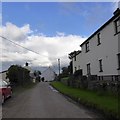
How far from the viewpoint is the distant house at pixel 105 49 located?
24.6 metres

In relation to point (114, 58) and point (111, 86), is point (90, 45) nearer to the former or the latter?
point (114, 58)

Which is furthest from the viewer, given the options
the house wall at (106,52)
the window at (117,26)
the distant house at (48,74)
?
the distant house at (48,74)

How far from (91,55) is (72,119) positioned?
24059 mm

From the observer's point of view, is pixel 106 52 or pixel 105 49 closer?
pixel 106 52

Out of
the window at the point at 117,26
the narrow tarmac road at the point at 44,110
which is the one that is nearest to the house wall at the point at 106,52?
the window at the point at 117,26

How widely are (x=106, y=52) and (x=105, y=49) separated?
1.45 feet

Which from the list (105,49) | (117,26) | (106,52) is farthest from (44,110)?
(105,49)

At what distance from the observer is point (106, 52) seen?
1081 inches

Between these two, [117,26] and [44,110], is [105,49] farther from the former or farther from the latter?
[44,110]

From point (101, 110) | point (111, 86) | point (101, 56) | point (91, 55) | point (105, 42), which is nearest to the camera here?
point (101, 110)

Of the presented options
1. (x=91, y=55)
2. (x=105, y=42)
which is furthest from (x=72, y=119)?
(x=91, y=55)

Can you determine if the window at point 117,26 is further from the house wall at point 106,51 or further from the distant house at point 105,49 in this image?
the house wall at point 106,51

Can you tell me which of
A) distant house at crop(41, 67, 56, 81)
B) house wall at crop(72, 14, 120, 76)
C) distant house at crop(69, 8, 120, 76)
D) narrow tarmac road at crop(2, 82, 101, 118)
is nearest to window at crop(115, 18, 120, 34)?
distant house at crop(69, 8, 120, 76)

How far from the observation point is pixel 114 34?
2480cm
